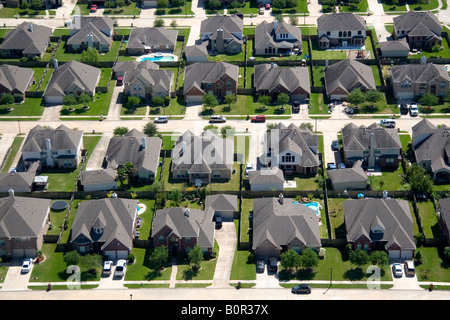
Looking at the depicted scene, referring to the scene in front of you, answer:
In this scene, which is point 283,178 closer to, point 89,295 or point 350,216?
point 350,216

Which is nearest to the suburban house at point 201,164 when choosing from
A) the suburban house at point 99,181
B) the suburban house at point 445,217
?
the suburban house at point 99,181

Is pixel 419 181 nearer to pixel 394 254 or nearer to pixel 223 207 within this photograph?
pixel 394 254

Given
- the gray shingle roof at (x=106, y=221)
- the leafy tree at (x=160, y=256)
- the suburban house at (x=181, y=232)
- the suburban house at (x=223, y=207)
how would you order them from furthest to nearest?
the suburban house at (x=223, y=207) < the gray shingle roof at (x=106, y=221) < the suburban house at (x=181, y=232) < the leafy tree at (x=160, y=256)

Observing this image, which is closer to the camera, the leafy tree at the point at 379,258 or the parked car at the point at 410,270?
the parked car at the point at 410,270

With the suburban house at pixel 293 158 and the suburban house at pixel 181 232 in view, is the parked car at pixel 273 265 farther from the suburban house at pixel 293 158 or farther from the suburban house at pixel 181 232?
the suburban house at pixel 293 158

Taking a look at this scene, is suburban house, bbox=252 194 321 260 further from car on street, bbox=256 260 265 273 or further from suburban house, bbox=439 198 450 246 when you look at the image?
suburban house, bbox=439 198 450 246

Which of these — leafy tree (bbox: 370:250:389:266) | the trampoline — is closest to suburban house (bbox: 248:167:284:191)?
leafy tree (bbox: 370:250:389:266)

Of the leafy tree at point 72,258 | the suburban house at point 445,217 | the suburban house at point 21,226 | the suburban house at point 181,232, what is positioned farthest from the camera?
the suburban house at point 445,217

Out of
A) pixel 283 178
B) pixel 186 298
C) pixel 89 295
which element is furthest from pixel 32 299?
pixel 283 178

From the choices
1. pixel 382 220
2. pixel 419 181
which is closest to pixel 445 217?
pixel 382 220
